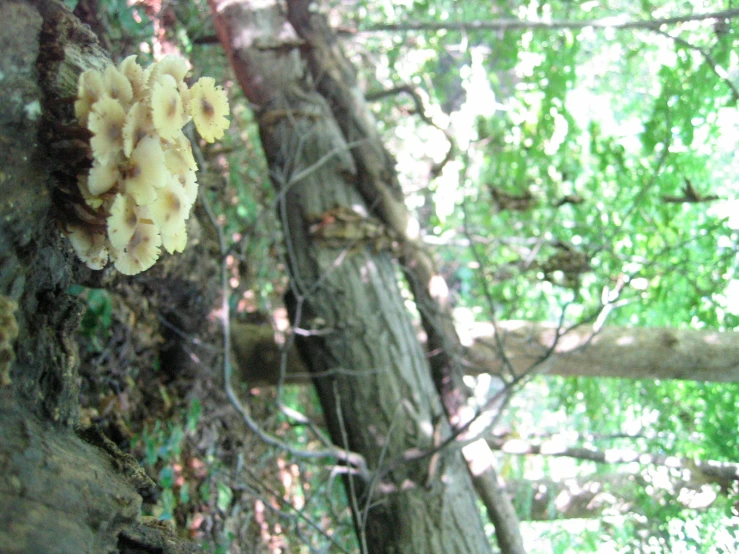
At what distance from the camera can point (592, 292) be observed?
286cm

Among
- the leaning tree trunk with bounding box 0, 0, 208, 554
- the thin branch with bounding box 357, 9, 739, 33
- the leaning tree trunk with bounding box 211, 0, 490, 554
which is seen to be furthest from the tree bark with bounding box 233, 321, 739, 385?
the leaning tree trunk with bounding box 0, 0, 208, 554

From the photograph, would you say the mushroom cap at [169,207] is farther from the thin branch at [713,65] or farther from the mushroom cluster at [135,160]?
the thin branch at [713,65]

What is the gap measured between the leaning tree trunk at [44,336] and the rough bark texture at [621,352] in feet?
5.18

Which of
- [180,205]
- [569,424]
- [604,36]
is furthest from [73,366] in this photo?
[604,36]

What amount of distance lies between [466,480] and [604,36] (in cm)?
230

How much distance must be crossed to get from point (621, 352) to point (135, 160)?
6.79ft

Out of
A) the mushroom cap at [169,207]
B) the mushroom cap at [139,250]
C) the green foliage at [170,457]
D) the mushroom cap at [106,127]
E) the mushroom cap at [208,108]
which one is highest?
the mushroom cap at [208,108]

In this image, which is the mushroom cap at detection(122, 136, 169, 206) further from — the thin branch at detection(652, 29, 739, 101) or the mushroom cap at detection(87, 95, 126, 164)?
the thin branch at detection(652, 29, 739, 101)

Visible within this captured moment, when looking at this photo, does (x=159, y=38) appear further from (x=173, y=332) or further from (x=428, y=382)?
(x=428, y=382)

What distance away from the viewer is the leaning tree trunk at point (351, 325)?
194cm

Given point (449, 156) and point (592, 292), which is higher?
point (449, 156)

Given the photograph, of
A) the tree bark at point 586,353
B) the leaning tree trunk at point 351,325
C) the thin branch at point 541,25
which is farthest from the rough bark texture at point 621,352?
the thin branch at point 541,25

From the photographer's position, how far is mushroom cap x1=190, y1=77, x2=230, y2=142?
0.88 m

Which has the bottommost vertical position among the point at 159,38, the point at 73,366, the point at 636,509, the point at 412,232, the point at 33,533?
the point at 636,509
